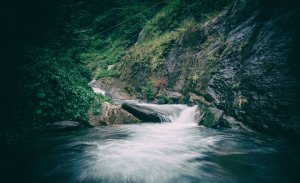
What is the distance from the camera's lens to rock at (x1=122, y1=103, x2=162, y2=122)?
33.2ft

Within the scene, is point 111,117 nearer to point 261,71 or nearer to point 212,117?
point 212,117

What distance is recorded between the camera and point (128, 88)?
15820mm

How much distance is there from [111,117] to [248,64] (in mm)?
5700

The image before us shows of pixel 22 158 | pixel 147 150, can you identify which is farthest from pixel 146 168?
pixel 22 158

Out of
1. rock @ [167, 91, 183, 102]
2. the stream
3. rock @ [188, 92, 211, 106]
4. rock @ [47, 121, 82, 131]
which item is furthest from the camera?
rock @ [167, 91, 183, 102]

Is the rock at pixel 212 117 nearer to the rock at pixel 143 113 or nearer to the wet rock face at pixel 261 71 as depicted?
the wet rock face at pixel 261 71

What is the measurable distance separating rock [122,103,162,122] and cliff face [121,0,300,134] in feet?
7.92

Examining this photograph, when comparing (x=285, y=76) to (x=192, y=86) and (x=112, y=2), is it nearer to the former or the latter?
(x=192, y=86)

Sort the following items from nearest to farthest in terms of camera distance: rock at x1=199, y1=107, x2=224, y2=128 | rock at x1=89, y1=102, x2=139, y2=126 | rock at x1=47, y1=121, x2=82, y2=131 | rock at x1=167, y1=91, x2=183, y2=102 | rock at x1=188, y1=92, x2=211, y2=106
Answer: rock at x1=47, y1=121, x2=82, y2=131
rock at x1=199, y1=107, x2=224, y2=128
rock at x1=89, y1=102, x2=139, y2=126
rock at x1=188, y1=92, x2=211, y2=106
rock at x1=167, y1=91, x2=183, y2=102

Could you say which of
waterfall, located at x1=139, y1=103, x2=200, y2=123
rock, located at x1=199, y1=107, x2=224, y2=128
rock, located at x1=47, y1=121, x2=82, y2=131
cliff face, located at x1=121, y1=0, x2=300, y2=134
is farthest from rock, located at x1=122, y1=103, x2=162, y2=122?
cliff face, located at x1=121, y1=0, x2=300, y2=134

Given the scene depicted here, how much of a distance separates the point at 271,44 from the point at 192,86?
14.4ft

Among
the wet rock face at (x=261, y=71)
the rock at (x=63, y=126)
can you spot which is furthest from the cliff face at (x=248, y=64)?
the rock at (x=63, y=126)

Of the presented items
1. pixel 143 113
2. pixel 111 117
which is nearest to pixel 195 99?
pixel 143 113

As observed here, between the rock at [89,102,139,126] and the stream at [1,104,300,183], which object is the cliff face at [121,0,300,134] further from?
the rock at [89,102,139,126]
